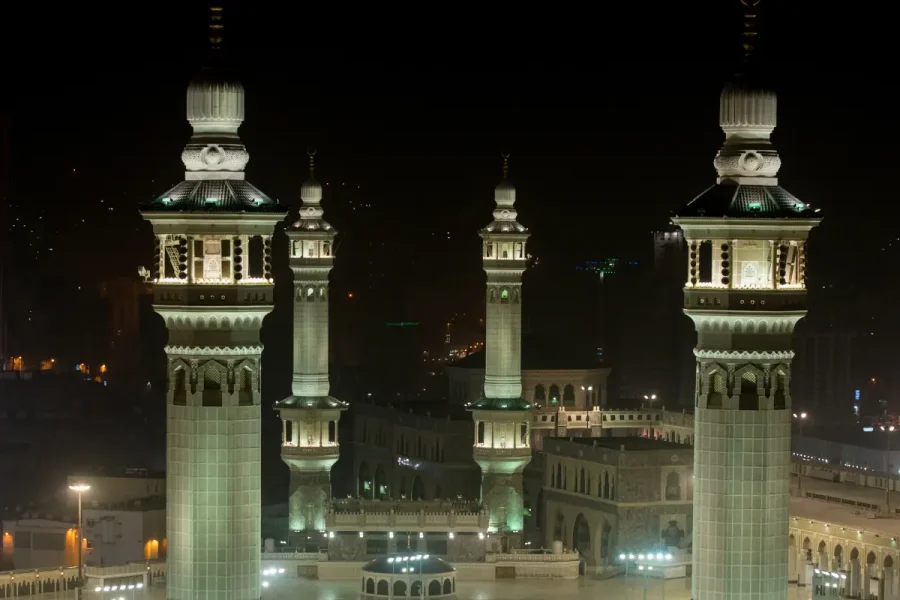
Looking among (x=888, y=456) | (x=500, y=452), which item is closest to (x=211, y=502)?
(x=500, y=452)

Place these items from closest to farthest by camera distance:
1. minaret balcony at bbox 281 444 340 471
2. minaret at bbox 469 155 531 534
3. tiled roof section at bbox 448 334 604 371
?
minaret at bbox 469 155 531 534 < minaret balcony at bbox 281 444 340 471 < tiled roof section at bbox 448 334 604 371

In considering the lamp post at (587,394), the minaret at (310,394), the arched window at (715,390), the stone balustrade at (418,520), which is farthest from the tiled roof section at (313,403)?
the lamp post at (587,394)

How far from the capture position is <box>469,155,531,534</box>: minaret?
41.0 m

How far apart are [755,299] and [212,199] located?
18.8 ft

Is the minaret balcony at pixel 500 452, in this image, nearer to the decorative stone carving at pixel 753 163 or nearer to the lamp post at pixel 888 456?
the lamp post at pixel 888 456

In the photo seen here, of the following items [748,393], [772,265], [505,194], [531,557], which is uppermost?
[505,194]

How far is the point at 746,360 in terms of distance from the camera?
2341 cm

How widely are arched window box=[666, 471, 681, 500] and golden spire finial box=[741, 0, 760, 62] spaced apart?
2422cm

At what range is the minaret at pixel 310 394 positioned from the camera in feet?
136

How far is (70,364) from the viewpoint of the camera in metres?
88.4

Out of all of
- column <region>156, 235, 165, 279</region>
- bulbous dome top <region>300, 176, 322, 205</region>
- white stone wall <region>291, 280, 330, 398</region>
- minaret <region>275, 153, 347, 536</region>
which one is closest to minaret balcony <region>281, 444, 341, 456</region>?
minaret <region>275, 153, 347, 536</region>

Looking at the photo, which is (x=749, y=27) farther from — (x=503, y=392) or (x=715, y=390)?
(x=503, y=392)

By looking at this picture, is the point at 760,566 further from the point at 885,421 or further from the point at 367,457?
the point at 885,421

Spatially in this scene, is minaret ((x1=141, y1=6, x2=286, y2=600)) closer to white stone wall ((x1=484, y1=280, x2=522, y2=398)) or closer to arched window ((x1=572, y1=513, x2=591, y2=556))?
white stone wall ((x1=484, y1=280, x2=522, y2=398))
